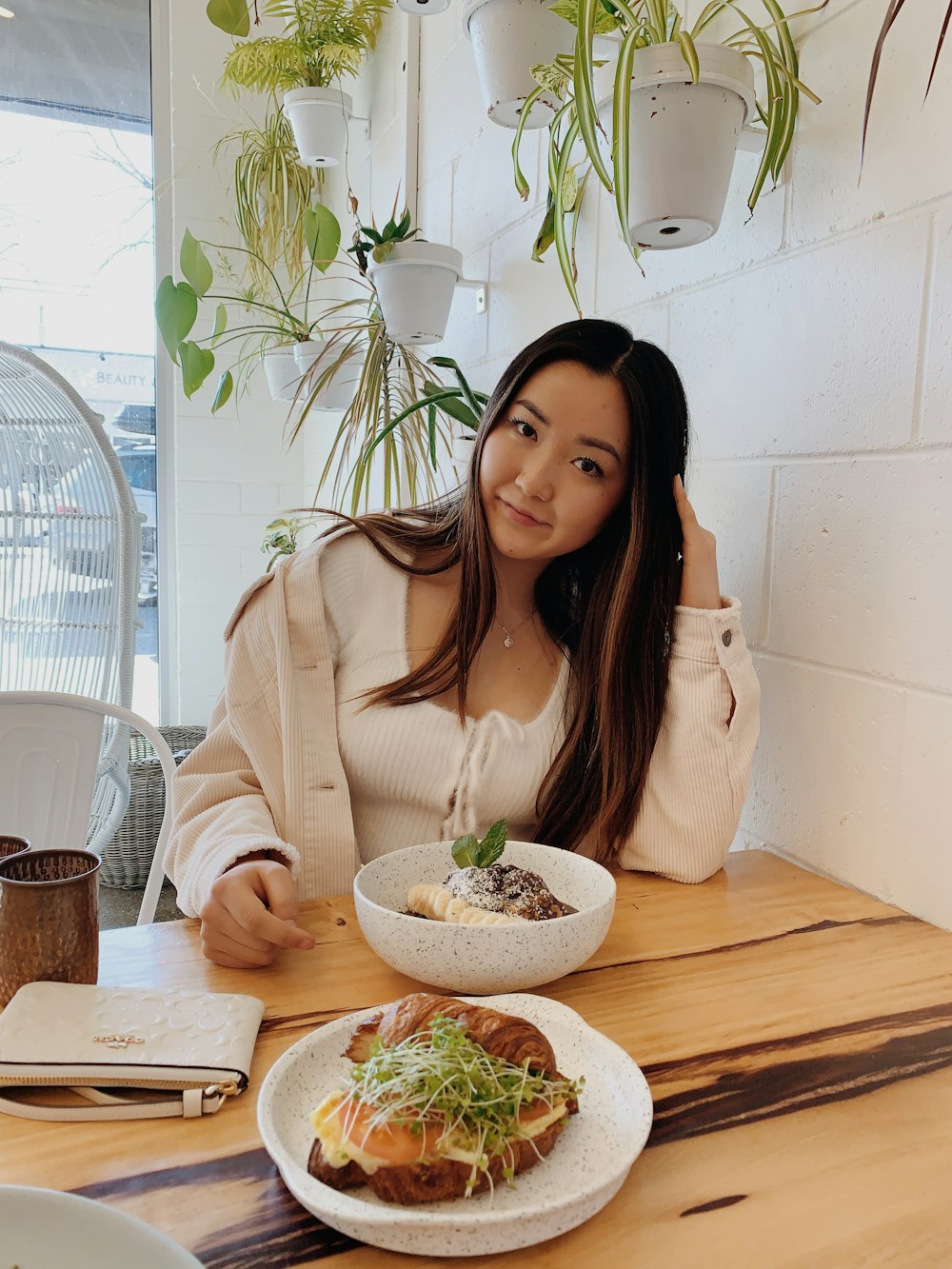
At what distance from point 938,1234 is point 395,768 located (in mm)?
855

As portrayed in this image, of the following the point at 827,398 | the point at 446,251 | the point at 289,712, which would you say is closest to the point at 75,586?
the point at 446,251

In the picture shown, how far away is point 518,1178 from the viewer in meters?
0.58

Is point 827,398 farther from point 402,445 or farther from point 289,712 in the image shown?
point 402,445

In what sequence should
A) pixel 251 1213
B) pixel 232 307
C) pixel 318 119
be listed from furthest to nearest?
1. pixel 232 307
2. pixel 318 119
3. pixel 251 1213

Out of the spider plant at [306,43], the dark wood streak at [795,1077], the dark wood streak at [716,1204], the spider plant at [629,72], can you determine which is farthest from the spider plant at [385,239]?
the dark wood streak at [716,1204]

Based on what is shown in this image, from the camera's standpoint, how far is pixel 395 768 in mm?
1304

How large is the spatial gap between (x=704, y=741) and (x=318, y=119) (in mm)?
2115

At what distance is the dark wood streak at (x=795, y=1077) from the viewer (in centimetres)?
66

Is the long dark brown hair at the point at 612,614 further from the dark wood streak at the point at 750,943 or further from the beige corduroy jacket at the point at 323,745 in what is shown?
the dark wood streak at the point at 750,943

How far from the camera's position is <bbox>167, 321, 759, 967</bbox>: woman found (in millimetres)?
1231

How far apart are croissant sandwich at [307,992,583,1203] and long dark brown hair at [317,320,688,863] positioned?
25.9 inches

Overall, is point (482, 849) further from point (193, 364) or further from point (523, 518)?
point (193, 364)

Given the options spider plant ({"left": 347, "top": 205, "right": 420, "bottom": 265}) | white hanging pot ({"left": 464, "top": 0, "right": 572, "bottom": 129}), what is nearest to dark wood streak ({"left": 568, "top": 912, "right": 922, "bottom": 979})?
white hanging pot ({"left": 464, "top": 0, "right": 572, "bottom": 129})

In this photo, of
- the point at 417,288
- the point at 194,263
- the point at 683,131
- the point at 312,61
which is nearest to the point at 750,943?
the point at 683,131
